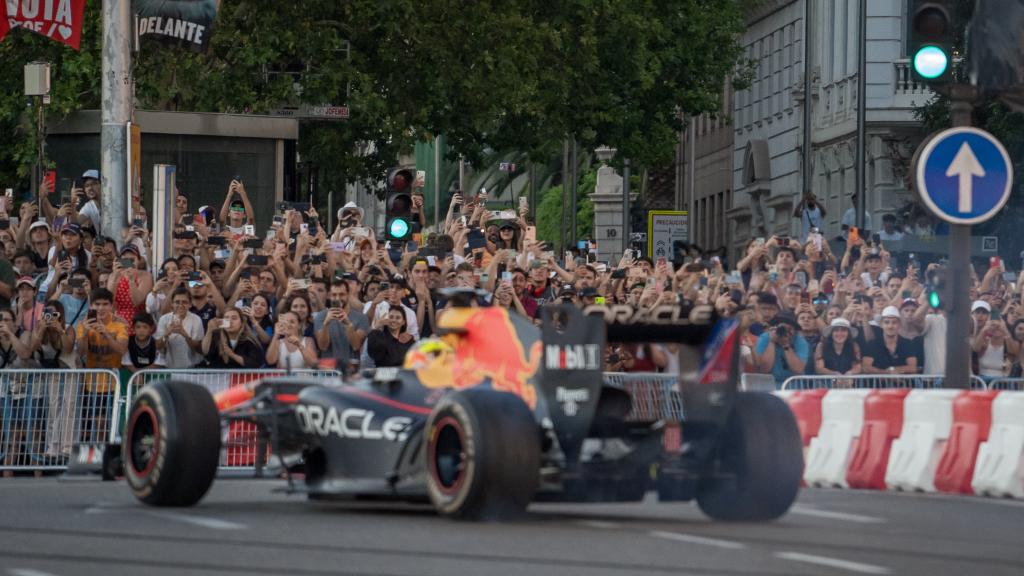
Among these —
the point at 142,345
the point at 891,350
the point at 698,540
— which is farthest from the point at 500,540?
the point at 891,350

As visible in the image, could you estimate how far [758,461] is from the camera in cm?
1370

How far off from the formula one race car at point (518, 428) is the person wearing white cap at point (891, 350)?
26.2ft

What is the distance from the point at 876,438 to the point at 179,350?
5.95 m

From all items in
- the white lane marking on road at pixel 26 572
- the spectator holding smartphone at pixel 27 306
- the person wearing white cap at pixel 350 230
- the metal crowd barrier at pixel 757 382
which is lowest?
the white lane marking on road at pixel 26 572

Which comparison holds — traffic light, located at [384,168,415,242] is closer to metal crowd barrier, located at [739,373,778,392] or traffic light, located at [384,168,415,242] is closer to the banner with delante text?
the banner with delante text

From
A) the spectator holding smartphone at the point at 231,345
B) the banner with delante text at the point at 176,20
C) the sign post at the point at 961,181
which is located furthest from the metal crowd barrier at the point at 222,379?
the banner with delante text at the point at 176,20

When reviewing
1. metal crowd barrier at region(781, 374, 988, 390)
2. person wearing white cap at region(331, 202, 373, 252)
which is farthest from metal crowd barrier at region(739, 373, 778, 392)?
person wearing white cap at region(331, 202, 373, 252)

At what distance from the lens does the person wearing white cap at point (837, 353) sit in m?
21.6

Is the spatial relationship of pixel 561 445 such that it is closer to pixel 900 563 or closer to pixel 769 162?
pixel 900 563

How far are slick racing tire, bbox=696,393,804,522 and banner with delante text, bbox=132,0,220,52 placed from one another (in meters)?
14.8

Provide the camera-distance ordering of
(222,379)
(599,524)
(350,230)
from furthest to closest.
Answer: (350,230) < (222,379) < (599,524)

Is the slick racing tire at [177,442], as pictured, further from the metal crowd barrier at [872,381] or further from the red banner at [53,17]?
the red banner at [53,17]

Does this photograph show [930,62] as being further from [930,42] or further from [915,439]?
[915,439]

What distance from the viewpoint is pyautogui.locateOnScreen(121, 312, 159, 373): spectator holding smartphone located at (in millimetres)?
20609
